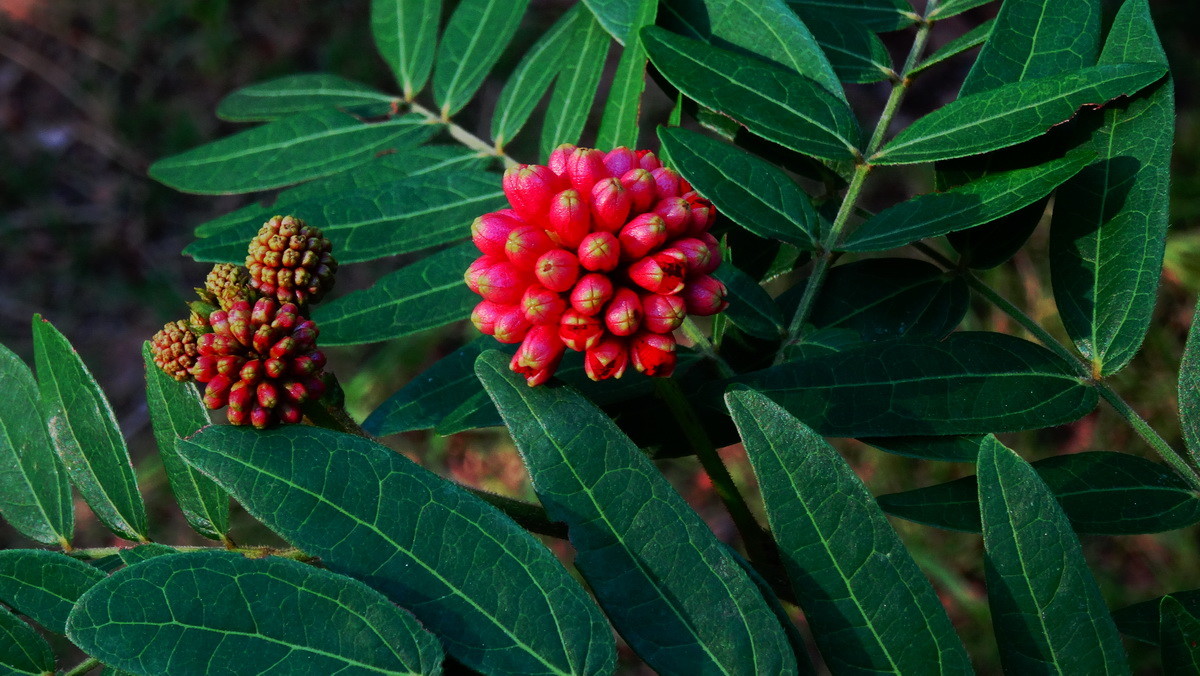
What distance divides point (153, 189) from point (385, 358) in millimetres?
2561

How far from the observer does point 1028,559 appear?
1545mm

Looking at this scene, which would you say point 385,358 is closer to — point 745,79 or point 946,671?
point 745,79

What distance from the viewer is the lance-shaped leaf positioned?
9.12ft

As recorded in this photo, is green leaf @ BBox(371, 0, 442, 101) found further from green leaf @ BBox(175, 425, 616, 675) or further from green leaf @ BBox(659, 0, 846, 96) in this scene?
green leaf @ BBox(175, 425, 616, 675)

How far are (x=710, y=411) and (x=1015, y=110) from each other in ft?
2.70

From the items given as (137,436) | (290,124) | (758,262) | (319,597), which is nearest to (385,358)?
(137,436)

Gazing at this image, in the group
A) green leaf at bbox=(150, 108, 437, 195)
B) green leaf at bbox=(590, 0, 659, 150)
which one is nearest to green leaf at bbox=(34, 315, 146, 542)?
green leaf at bbox=(150, 108, 437, 195)

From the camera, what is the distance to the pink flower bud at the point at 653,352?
5.55ft

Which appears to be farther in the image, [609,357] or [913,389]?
[913,389]

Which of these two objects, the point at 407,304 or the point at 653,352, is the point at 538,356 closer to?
the point at 653,352

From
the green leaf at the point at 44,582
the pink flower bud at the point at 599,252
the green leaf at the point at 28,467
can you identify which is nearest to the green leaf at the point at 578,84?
the pink flower bud at the point at 599,252

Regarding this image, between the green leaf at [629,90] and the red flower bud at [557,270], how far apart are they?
535 mm

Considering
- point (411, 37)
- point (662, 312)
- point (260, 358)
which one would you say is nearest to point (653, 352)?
point (662, 312)

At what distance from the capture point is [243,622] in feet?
4.86
